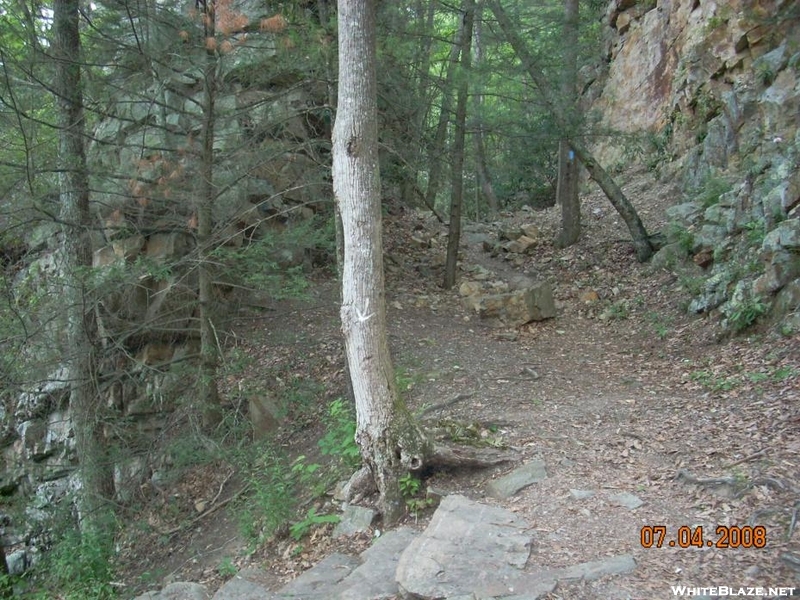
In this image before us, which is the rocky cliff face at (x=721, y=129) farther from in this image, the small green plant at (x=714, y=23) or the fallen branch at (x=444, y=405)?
the fallen branch at (x=444, y=405)

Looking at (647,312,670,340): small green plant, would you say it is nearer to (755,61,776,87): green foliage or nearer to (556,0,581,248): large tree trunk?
(556,0,581,248): large tree trunk

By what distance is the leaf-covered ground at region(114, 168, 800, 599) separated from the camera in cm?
425

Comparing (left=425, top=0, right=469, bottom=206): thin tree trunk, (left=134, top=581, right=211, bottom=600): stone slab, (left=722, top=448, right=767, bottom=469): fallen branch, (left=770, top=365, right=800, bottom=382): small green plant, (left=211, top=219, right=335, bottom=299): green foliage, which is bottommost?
(left=134, top=581, right=211, bottom=600): stone slab

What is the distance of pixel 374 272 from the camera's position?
17.6ft

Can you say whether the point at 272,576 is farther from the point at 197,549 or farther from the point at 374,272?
the point at 374,272

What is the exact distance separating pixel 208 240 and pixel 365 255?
321cm

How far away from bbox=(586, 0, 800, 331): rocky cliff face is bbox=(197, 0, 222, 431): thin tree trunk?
6.63m

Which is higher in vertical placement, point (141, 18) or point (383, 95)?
point (141, 18)

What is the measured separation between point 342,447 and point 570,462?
2243 mm

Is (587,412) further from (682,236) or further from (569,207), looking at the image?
(569,207)

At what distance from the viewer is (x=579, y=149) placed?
11312mm

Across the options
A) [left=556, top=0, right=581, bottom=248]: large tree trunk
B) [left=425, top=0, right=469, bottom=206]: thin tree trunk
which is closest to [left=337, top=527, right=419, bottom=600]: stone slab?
[left=425, top=0, right=469, bottom=206]: thin tree trunk

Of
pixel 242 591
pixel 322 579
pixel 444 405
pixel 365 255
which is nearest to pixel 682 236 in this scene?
pixel 444 405

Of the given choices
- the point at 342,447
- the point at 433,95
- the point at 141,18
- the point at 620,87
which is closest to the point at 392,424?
the point at 342,447
